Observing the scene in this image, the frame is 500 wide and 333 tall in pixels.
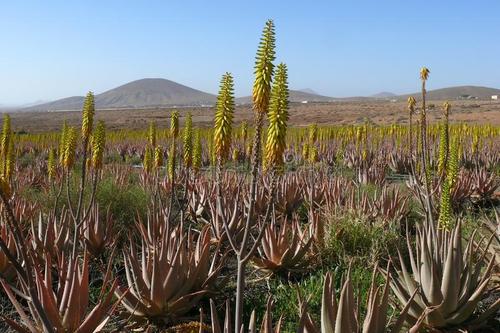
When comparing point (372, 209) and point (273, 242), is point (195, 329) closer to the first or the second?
point (273, 242)

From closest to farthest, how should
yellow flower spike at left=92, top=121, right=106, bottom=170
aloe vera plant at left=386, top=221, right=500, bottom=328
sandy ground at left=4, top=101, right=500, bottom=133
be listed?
aloe vera plant at left=386, top=221, right=500, bottom=328 < yellow flower spike at left=92, top=121, right=106, bottom=170 < sandy ground at left=4, top=101, right=500, bottom=133

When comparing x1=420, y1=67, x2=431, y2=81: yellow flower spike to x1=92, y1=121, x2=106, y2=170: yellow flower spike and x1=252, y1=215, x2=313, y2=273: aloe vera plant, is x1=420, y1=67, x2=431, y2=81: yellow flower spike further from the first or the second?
x1=92, y1=121, x2=106, y2=170: yellow flower spike

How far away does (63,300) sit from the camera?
2.79 m

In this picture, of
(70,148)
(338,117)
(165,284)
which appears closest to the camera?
(165,284)

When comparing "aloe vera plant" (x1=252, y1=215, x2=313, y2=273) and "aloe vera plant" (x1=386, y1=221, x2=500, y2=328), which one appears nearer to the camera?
"aloe vera plant" (x1=386, y1=221, x2=500, y2=328)

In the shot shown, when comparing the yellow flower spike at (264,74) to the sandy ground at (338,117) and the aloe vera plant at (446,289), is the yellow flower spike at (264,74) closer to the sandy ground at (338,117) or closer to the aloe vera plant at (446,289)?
the aloe vera plant at (446,289)

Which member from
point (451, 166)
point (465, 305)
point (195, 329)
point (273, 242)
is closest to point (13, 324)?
point (195, 329)

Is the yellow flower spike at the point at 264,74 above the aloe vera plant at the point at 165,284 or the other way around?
above

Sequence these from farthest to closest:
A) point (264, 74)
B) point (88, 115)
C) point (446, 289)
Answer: point (88, 115), point (446, 289), point (264, 74)

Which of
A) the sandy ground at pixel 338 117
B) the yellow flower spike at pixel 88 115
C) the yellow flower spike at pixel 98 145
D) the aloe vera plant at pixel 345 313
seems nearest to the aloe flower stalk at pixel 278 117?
the aloe vera plant at pixel 345 313

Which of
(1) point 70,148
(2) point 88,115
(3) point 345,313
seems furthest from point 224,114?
(1) point 70,148

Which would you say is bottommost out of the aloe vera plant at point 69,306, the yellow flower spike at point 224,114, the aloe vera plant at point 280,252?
the aloe vera plant at point 280,252

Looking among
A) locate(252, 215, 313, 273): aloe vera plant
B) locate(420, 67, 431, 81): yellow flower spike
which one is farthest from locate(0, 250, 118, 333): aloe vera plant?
locate(420, 67, 431, 81): yellow flower spike

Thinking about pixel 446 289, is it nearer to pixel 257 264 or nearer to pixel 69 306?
pixel 257 264
